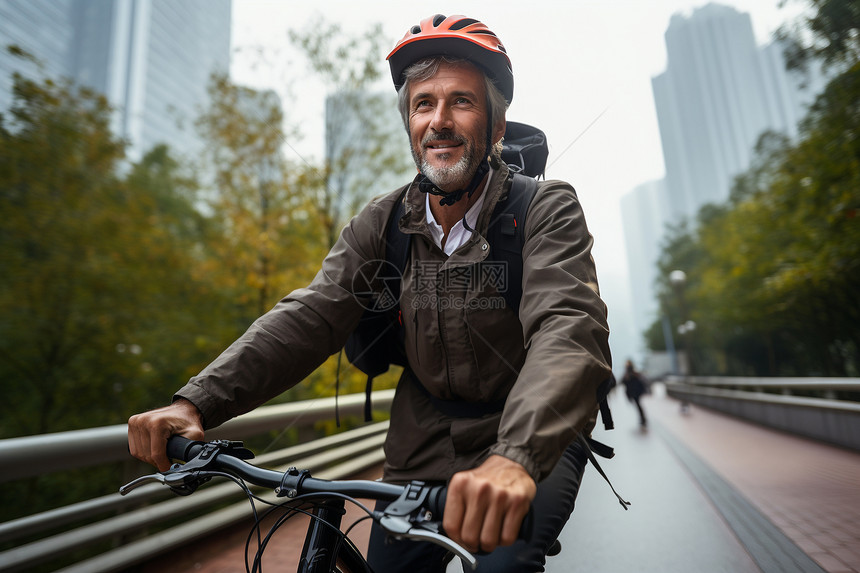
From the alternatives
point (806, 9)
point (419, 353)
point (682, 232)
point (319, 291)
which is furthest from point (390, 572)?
point (682, 232)

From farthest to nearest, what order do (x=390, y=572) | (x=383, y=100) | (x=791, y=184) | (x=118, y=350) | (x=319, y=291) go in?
(x=791, y=184) → (x=383, y=100) → (x=118, y=350) → (x=319, y=291) → (x=390, y=572)

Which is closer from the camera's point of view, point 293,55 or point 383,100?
point 293,55

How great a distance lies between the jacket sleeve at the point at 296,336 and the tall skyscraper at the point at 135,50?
7461 millimetres

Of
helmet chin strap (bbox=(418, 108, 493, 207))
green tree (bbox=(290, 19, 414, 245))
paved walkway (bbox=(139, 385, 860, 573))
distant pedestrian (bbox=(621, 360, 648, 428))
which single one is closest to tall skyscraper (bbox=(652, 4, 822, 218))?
distant pedestrian (bbox=(621, 360, 648, 428))

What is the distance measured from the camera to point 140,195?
29.1 ft

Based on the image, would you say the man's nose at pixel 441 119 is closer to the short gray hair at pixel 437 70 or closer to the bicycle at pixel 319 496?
the short gray hair at pixel 437 70

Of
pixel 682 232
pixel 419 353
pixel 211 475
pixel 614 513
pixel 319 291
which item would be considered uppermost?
pixel 682 232

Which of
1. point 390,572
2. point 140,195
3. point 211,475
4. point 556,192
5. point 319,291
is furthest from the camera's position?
point 140,195

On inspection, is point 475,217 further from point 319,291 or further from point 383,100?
point 383,100

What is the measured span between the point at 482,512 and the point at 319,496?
401 mm

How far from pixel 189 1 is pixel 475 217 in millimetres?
51306

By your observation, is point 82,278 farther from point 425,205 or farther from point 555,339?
point 555,339

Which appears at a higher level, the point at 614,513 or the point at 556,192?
the point at 556,192

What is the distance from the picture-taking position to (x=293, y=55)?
30.6ft
